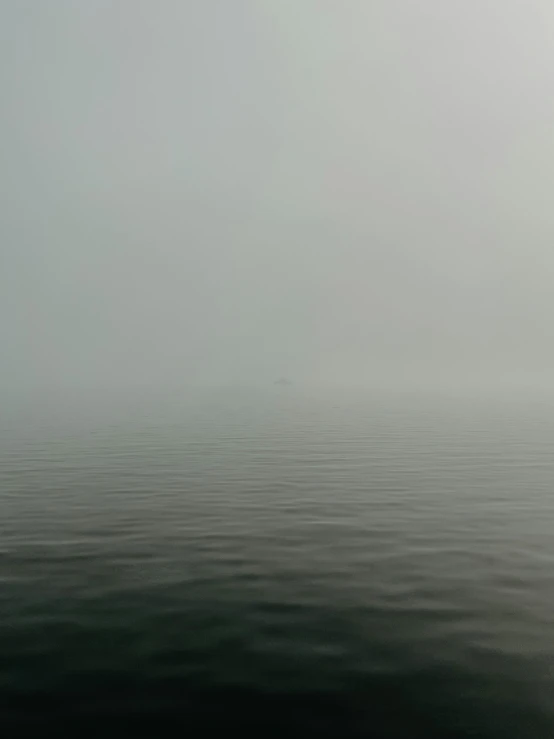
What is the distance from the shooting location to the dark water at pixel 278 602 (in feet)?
52.7

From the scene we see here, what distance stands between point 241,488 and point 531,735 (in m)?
34.8

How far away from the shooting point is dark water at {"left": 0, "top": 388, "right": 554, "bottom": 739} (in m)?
16.1

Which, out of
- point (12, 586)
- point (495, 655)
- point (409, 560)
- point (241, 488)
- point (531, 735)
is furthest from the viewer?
point (241, 488)

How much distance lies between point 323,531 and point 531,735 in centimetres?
2030

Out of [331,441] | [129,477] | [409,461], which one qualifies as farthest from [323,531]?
[331,441]

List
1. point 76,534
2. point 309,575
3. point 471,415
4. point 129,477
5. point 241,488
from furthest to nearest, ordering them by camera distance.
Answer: point 471,415
point 129,477
point 241,488
point 76,534
point 309,575

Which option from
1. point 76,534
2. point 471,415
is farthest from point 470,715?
point 471,415

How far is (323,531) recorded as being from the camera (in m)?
34.8

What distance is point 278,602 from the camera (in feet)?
75.9

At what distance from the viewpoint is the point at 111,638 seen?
19844 mm

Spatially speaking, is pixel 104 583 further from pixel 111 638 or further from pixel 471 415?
pixel 471 415

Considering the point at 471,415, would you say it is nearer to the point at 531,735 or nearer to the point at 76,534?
the point at 76,534

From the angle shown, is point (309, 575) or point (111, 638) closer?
point (111, 638)

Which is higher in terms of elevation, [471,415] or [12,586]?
Result: [471,415]
